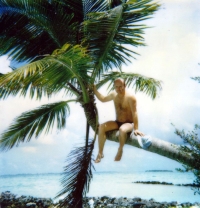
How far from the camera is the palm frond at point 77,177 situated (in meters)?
5.38

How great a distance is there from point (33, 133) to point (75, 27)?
6.36 feet

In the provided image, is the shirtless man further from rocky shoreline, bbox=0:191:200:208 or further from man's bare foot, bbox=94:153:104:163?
rocky shoreline, bbox=0:191:200:208

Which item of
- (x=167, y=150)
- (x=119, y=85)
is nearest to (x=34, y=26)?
(x=119, y=85)

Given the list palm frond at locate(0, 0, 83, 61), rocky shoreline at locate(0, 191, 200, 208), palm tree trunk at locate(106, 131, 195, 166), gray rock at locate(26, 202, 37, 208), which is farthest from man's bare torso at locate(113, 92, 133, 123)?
gray rock at locate(26, 202, 37, 208)

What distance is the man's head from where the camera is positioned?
16.6ft

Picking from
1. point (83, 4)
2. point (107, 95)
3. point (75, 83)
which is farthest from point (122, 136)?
point (83, 4)

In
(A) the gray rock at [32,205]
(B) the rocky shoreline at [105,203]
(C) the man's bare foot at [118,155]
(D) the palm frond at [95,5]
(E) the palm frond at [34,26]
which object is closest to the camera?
(C) the man's bare foot at [118,155]

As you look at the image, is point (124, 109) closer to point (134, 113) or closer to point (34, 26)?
point (134, 113)

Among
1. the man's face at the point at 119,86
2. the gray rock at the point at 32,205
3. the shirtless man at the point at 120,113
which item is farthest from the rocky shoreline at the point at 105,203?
the man's face at the point at 119,86

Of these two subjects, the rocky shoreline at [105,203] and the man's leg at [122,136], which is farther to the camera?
the rocky shoreline at [105,203]

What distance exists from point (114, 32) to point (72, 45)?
773mm

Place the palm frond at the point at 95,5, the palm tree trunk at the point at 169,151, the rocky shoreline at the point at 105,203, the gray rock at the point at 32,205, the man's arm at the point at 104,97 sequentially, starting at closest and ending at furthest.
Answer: the palm tree trunk at the point at 169,151 → the man's arm at the point at 104,97 → the palm frond at the point at 95,5 → the rocky shoreline at the point at 105,203 → the gray rock at the point at 32,205

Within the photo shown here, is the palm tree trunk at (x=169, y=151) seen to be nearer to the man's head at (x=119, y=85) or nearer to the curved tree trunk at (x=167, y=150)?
the curved tree trunk at (x=167, y=150)

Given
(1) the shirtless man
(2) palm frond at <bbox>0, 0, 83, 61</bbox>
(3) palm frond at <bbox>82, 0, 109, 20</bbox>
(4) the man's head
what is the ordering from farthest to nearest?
(3) palm frond at <bbox>82, 0, 109, 20</bbox>, (2) palm frond at <bbox>0, 0, 83, 61</bbox>, (4) the man's head, (1) the shirtless man
